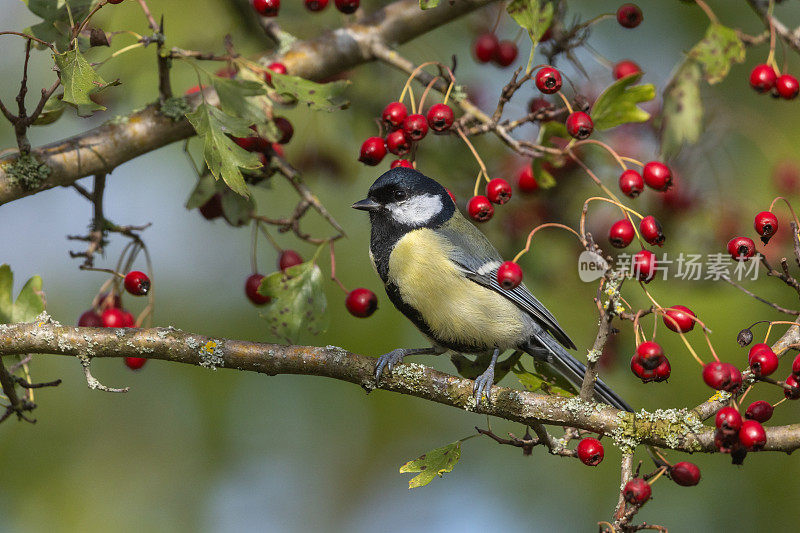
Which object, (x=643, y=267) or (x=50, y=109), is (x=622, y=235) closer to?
(x=643, y=267)

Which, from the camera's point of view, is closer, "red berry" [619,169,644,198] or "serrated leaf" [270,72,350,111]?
"red berry" [619,169,644,198]

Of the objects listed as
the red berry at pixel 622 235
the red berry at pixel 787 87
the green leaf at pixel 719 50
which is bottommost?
the red berry at pixel 622 235

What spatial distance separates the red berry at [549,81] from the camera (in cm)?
222

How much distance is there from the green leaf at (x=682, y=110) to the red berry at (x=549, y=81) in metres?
0.64

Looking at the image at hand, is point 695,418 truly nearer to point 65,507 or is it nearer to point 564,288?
point 564,288

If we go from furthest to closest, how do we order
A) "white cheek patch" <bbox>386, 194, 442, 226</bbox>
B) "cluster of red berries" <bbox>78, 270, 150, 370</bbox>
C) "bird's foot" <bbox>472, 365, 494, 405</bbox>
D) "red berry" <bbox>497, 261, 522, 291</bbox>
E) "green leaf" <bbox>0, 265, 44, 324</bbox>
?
1. "white cheek patch" <bbox>386, 194, 442, 226</bbox>
2. "cluster of red berries" <bbox>78, 270, 150, 370</bbox>
3. "green leaf" <bbox>0, 265, 44, 324</bbox>
4. "bird's foot" <bbox>472, 365, 494, 405</bbox>
5. "red berry" <bbox>497, 261, 522, 291</bbox>

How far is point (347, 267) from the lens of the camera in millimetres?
3973

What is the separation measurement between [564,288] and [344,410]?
5.19 ft

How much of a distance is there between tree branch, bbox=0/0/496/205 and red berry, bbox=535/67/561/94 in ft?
1.20

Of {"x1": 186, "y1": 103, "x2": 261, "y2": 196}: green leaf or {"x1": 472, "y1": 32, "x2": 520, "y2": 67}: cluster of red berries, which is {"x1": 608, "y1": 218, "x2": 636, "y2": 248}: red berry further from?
{"x1": 472, "y1": 32, "x2": 520, "y2": 67}: cluster of red berries

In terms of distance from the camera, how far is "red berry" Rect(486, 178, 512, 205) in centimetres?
228

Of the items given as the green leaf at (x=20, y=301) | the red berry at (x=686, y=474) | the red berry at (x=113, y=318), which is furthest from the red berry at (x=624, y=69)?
the green leaf at (x=20, y=301)

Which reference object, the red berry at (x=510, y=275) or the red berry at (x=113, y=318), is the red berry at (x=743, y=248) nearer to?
the red berry at (x=510, y=275)

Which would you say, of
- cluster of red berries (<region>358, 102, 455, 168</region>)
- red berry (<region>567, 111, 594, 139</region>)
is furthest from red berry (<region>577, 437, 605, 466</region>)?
cluster of red berries (<region>358, 102, 455, 168</region>)
